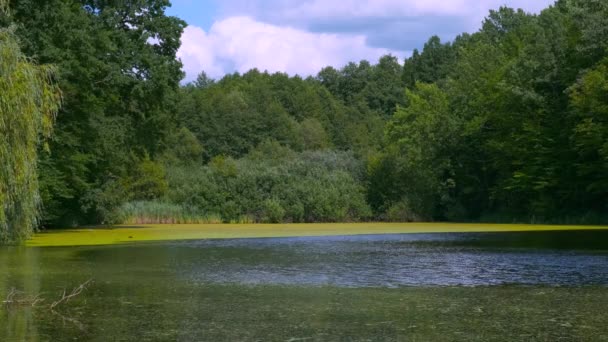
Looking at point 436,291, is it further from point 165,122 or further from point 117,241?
point 165,122

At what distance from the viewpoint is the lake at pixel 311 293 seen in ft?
34.7

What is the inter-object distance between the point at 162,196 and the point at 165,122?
33.5ft

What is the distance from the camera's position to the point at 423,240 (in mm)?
29219

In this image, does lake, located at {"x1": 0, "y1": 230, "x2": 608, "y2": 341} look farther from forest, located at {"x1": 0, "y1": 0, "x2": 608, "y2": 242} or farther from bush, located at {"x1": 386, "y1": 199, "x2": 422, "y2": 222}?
bush, located at {"x1": 386, "y1": 199, "x2": 422, "y2": 222}

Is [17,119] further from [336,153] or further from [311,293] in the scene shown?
[336,153]

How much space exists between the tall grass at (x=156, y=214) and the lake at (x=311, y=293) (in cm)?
1706

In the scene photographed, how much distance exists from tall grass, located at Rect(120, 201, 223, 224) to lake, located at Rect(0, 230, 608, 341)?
17.1 m

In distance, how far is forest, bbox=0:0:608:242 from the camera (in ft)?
104

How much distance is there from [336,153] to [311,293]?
41432 millimetres

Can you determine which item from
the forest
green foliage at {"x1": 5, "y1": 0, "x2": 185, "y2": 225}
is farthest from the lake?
green foliage at {"x1": 5, "y1": 0, "x2": 185, "y2": 225}

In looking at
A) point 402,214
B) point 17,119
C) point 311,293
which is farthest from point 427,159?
point 17,119

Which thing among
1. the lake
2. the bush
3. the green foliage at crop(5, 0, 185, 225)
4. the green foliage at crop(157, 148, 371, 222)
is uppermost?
the green foliage at crop(5, 0, 185, 225)

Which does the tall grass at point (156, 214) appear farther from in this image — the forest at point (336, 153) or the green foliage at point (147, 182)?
the green foliage at point (147, 182)

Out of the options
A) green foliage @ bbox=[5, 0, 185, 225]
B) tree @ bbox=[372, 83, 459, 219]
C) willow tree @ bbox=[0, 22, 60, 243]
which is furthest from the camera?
tree @ bbox=[372, 83, 459, 219]
